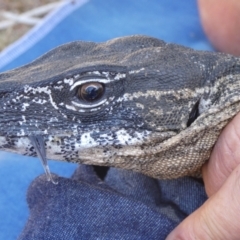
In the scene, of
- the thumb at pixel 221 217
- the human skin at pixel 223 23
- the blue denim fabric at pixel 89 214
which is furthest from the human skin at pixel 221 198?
the human skin at pixel 223 23

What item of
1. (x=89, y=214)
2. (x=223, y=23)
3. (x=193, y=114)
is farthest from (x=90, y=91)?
(x=223, y=23)

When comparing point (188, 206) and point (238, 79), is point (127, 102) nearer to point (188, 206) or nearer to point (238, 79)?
point (238, 79)

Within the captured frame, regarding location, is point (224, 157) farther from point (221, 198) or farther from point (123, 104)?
point (123, 104)

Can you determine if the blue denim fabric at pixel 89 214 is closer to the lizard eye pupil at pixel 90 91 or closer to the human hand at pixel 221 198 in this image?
the human hand at pixel 221 198

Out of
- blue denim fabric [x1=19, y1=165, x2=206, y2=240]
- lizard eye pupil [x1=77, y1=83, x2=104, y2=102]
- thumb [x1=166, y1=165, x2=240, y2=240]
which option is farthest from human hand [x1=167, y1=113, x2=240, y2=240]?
lizard eye pupil [x1=77, y1=83, x2=104, y2=102]

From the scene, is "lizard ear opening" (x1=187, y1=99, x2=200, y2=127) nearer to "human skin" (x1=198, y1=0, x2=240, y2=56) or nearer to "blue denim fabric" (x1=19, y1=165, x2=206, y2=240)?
"blue denim fabric" (x1=19, y1=165, x2=206, y2=240)
